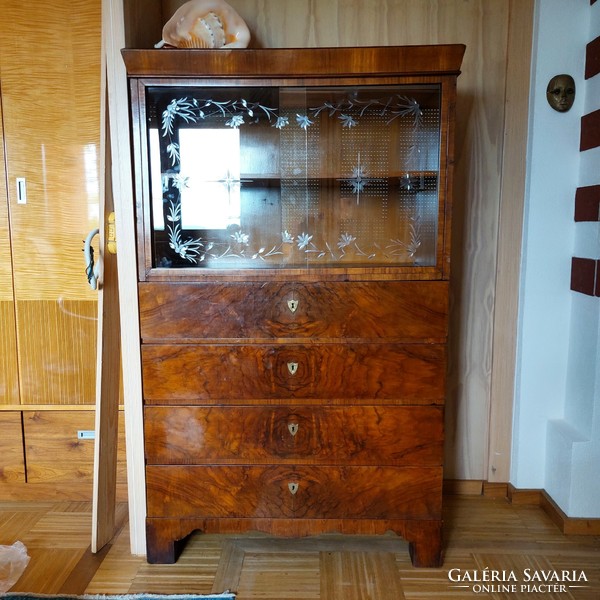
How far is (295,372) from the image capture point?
1579 millimetres

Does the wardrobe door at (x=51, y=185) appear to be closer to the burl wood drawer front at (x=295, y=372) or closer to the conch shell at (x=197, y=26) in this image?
the conch shell at (x=197, y=26)

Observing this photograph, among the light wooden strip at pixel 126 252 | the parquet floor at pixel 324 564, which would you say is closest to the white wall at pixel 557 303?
the parquet floor at pixel 324 564

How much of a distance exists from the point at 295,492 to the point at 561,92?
64.6 inches

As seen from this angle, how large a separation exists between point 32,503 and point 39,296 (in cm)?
83

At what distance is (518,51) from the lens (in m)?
1.89

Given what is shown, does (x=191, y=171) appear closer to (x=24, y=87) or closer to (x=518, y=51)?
(x=24, y=87)

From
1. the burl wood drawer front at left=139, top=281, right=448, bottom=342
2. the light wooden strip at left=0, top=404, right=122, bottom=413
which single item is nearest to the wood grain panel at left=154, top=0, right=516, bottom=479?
the burl wood drawer front at left=139, top=281, right=448, bottom=342

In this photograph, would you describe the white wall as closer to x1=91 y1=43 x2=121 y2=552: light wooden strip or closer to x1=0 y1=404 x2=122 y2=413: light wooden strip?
x1=91 y1=43 x2=121 y2=552: light wooden strip

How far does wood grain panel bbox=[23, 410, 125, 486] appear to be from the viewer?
80.4 inches

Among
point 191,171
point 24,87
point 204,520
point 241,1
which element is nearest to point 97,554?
point 204,520

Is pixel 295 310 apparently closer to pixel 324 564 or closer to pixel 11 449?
pixel 324 564

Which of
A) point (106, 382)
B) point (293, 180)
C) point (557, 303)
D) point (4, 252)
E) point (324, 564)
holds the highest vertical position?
point (293, 180)

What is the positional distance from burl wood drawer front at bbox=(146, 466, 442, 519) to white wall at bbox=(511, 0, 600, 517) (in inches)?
23.6

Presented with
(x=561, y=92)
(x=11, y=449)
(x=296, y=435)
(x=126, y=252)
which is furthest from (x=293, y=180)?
(x=11, y=449)
